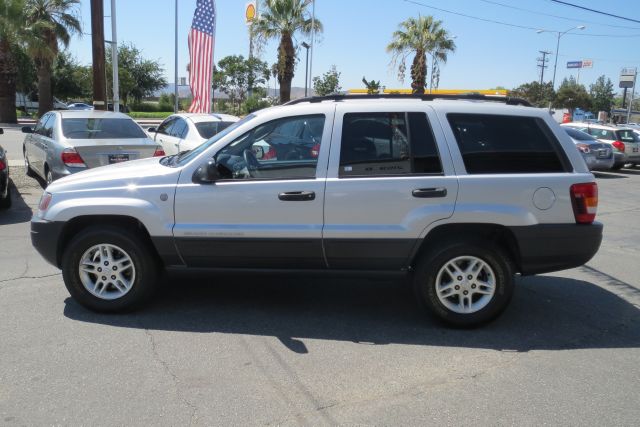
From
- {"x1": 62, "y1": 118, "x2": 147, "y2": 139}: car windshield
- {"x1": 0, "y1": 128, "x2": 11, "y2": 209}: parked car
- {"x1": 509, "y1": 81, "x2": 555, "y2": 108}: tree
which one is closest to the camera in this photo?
{"x1": 0, "y1": 128, "x2": 11, "y2": 209}: parked car

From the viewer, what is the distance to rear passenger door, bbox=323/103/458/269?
170 inches

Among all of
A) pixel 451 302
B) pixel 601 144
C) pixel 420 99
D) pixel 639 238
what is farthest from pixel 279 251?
pixel 601 144

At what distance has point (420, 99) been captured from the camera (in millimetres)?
4691

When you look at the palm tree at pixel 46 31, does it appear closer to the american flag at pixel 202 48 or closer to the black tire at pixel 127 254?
the american flag at pixel 202 48

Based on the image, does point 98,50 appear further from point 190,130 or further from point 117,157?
point 117,157

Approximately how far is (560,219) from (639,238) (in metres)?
5.13

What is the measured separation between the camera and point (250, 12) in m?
26.5

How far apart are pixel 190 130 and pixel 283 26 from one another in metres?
18.0

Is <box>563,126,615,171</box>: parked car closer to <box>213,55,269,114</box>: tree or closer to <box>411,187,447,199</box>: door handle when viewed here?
<box>411,187,447,199</box>: door handle

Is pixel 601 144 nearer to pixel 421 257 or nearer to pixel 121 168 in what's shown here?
pixel 421 257

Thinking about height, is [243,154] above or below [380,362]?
above

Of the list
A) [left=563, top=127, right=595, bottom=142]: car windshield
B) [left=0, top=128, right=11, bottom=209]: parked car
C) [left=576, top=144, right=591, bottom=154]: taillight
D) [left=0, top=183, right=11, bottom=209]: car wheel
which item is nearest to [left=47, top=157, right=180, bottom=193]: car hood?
[left=0, top=128, right=11, bottom=209]: parked car

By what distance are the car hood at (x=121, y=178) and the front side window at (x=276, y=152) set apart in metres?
0.47

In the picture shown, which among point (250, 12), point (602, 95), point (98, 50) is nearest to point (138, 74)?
A: point (250, 12)
